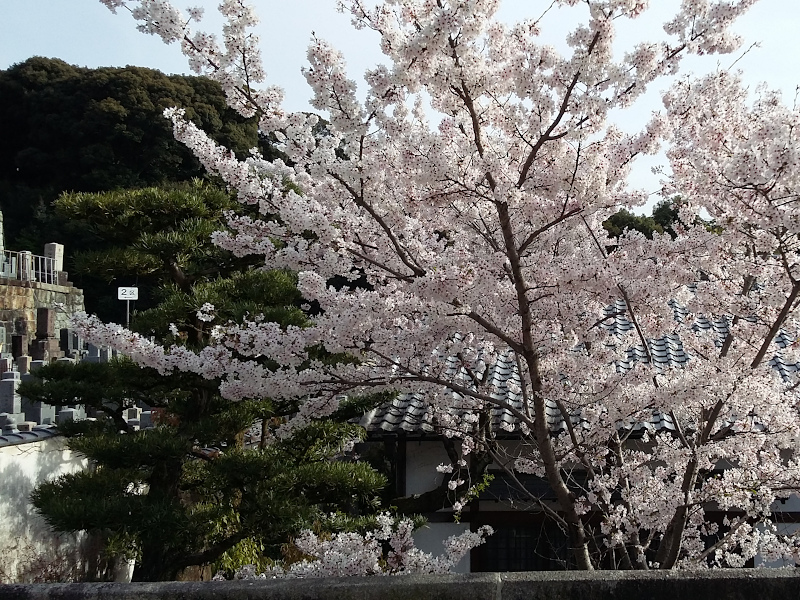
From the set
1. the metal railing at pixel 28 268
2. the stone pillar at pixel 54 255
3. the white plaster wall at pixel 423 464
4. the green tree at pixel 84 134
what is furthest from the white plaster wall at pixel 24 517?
the green tree at pixel 84 134

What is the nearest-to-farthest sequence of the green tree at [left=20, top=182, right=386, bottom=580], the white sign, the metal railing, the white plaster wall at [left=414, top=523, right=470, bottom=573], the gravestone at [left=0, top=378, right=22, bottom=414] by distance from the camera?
the green tree at [left=20, top=182, right=386, bottom=580]
the white plaster wall at [left=414, top=523, right=470, bottom=573]
the gravestone at [left=0, top=378, right=22, bottom=414]
the white sign
the metal railing

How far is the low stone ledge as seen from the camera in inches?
88.2

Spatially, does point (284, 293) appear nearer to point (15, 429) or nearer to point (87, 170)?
point (15, 429)

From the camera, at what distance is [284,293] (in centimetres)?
547

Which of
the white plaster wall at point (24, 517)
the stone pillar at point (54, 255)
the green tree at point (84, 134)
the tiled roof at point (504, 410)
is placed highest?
the green tree at point (84, 134)

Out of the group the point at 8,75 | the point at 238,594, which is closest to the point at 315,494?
the point at 238,594

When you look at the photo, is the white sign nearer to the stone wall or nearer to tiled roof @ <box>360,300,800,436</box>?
tiled roof @ <box>360,300,800,436</box>

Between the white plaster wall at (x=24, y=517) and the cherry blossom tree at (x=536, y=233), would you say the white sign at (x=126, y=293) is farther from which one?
the cherry blossom tree at (x=536, y=233)

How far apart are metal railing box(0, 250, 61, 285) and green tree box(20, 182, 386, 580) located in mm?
12866

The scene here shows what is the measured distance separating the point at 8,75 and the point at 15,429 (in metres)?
27.9

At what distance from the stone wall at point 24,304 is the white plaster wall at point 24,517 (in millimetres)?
9514

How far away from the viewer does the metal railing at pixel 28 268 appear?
16688mm

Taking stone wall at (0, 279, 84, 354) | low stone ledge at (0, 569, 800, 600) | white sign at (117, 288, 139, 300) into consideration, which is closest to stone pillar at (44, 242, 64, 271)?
stone wall at (0, 279, 84, 354)

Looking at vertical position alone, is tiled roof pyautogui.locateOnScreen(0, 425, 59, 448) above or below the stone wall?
below
